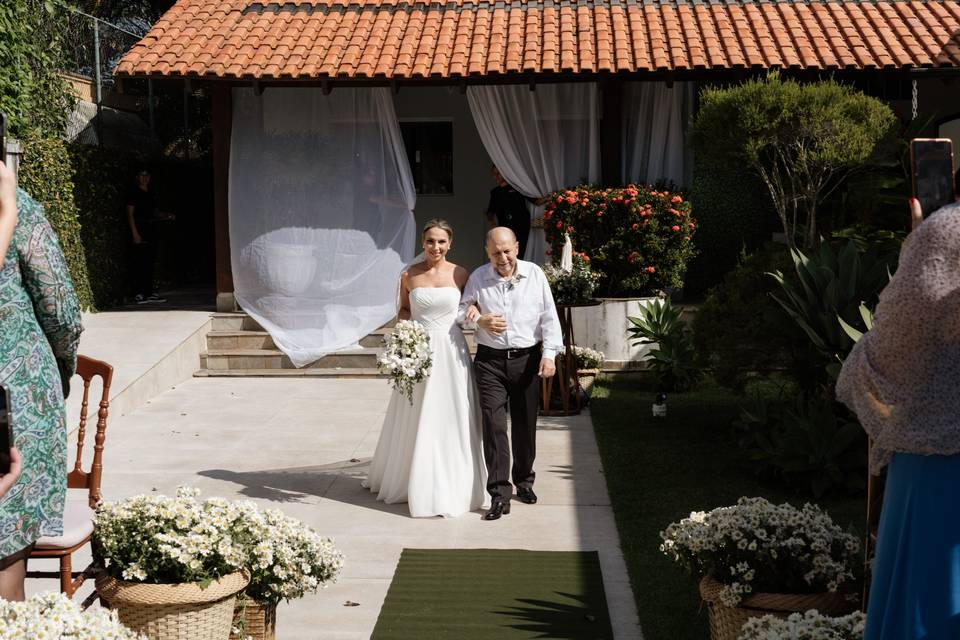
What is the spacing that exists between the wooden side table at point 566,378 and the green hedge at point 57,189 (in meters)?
6.39

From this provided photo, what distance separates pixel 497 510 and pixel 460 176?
10846mm

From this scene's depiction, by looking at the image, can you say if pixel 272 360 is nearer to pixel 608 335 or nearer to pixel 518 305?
pixel 608 335

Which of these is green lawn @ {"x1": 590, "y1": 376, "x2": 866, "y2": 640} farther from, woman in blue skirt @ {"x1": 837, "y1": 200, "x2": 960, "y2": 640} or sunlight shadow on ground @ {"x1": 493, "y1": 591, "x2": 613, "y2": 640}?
woman in blue skirt @ {"x1": 837, "y1": 200, "x2": 960, "y2": 640}

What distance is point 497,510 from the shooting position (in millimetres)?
7031

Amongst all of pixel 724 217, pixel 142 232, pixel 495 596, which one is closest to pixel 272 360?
pixel 142 232

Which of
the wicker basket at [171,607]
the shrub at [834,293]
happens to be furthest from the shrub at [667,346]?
the wicker basket at [171,607]

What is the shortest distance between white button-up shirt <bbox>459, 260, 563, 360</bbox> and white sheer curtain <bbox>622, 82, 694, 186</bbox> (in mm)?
7469

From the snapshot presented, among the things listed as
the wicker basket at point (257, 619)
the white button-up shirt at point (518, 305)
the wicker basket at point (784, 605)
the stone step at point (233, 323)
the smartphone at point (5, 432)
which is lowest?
the stone step at point (233, 323)

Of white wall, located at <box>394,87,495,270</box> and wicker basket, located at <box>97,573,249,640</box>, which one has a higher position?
white wall, located at <box>394,87,495,270</box>

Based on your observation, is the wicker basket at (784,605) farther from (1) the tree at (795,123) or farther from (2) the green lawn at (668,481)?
(1) the tree at (795,123)

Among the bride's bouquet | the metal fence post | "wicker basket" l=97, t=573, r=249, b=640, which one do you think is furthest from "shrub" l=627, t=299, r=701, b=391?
the metal fence post

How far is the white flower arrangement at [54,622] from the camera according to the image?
281 centimetres

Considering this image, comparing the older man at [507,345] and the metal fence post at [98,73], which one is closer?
the older man at [507,345]

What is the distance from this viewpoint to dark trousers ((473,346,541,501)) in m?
7.11
